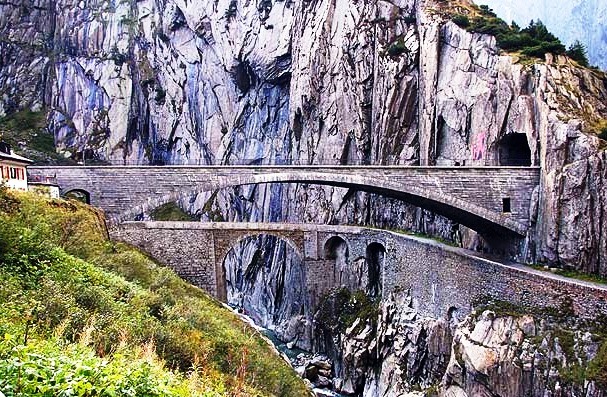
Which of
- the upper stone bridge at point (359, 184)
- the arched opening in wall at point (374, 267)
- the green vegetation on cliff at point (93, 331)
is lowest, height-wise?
the arched opening in wall at point (374, 267)

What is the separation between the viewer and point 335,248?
164 feet

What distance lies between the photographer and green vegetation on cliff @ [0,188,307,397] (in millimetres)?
7629

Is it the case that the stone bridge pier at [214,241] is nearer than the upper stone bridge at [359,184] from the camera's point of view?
No

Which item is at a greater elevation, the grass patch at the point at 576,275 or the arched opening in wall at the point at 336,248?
the grass patch at the point at 576,275

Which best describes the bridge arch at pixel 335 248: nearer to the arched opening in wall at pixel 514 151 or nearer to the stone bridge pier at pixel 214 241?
the stone bridge pier at pixel 214 241

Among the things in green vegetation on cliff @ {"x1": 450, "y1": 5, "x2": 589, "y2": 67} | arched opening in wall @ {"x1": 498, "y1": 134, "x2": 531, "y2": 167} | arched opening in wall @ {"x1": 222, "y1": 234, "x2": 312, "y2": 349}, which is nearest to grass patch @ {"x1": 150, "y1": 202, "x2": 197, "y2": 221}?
arched opening in wall @ {"x1": 222, "y1": 234, "x2": 312, "y2": 349}

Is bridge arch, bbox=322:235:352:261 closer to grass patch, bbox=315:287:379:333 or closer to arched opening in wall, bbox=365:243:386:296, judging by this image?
arched opening in wall, bbox=365:243:386:296

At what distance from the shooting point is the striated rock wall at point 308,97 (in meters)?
34.1

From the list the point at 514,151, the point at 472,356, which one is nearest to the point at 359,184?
the point at 514,151

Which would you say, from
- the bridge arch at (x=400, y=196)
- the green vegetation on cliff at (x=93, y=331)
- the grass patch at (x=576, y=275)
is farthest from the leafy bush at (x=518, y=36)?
the green vegetation on cliff at (x=93, y=331)

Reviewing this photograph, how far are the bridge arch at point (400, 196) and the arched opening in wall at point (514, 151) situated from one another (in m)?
5.28

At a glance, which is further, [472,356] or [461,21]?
[461,21]

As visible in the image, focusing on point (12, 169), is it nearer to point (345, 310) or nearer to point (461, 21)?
point (345, 310)

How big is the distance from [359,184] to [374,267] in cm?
1106
